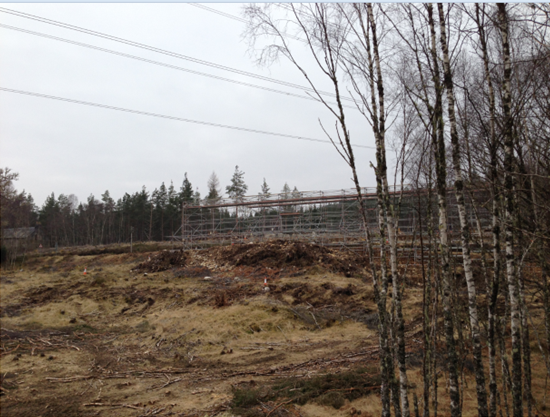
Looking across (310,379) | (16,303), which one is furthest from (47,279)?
(310,379)

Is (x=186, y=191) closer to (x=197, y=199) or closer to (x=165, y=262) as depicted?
(x=197, y=199)

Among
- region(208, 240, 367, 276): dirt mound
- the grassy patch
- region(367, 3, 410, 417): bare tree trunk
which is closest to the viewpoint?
region(367, 3, 410, 417): bare tree trunk

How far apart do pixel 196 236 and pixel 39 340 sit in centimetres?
1922

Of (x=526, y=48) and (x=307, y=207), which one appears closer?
(x=526, y=48)

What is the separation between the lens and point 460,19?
3494mm

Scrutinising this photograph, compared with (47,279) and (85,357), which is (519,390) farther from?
(47,279)

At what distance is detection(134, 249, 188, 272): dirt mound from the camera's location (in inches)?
922

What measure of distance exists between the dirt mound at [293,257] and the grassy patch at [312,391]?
11591 mm

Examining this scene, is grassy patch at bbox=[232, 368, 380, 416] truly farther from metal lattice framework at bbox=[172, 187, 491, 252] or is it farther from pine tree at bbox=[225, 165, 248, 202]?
pine tree at bbox=[225, 165, 248, 202]

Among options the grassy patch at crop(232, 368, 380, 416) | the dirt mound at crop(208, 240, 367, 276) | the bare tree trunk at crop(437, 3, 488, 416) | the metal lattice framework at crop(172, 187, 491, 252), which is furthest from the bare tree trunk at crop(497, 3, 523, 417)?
the metal lattice framework at crop(172, 187, 491, 252)

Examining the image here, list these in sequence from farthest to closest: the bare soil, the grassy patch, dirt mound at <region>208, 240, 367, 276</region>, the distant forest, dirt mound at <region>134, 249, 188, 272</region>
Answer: the distant forest < dirt mound at <region>134, 249, 188, 272</region> < dirt mound at <region>208, 240, 367, 276</region> < the bare soil < the grassy patch

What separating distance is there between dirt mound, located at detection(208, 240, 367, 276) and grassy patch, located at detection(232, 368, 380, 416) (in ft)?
38.0

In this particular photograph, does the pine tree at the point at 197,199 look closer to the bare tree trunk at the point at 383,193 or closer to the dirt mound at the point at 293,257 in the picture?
the dirt mound at the point at 293,257

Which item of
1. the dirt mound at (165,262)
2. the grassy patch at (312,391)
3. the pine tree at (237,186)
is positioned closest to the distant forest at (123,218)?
the pine tree at (237,186)
